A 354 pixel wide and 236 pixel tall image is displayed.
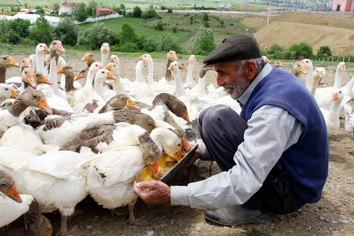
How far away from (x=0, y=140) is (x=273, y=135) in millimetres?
3300

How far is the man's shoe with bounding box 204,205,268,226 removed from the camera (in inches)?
117

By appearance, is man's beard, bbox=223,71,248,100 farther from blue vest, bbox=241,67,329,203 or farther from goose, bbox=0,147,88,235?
goose, bbox=0,147,88,235

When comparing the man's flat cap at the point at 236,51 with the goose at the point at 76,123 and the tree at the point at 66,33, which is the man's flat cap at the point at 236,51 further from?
the tree at the point at 66,33

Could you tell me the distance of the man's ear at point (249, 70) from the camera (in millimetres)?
2596

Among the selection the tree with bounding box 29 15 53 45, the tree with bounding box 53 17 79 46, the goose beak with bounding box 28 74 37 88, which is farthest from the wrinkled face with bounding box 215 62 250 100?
the tree with bounding box 53 17 79 46

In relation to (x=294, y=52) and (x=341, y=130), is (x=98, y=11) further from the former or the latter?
(x=341, y=130)

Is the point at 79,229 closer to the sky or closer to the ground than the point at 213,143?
closer to the ground

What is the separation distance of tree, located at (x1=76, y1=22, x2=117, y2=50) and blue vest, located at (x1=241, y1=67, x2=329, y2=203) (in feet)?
94.7

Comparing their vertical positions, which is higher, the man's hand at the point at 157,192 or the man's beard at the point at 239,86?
the man's beard at the point at 239,86

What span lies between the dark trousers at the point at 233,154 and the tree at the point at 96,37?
28.5 metres

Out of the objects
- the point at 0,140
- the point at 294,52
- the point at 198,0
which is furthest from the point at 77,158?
the point at 198,0

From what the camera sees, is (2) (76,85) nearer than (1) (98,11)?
Yes

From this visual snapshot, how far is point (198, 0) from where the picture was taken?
198 metres

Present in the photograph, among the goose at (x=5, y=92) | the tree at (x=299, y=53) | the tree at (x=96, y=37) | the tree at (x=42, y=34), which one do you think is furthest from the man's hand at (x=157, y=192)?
the tree at (x=42, y=34)
